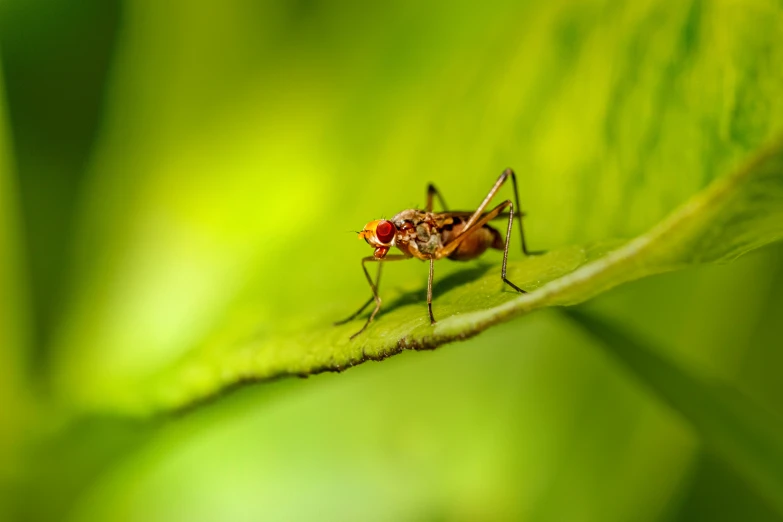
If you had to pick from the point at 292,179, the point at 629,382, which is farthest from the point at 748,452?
the point at 292,179

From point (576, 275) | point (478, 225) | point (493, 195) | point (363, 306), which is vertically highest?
point (576, 275)

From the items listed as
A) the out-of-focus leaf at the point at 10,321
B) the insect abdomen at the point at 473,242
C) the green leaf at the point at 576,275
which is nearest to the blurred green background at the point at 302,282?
the out-of-focus leaf at the point at 10,321

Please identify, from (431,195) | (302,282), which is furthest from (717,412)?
(431,195)

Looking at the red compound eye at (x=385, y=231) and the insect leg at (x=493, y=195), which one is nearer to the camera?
the insect leg at (x=493, y=195)

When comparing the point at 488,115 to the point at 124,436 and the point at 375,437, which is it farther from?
the point at 124,436

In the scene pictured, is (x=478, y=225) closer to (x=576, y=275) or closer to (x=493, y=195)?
(x=493, y=195)

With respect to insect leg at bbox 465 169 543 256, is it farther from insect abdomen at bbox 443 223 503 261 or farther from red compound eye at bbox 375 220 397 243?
red compound eye at bbox 375 220 397 243

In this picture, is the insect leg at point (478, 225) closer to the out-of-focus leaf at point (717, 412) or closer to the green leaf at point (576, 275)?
the out-of-focus leaf at point (717, 412)
